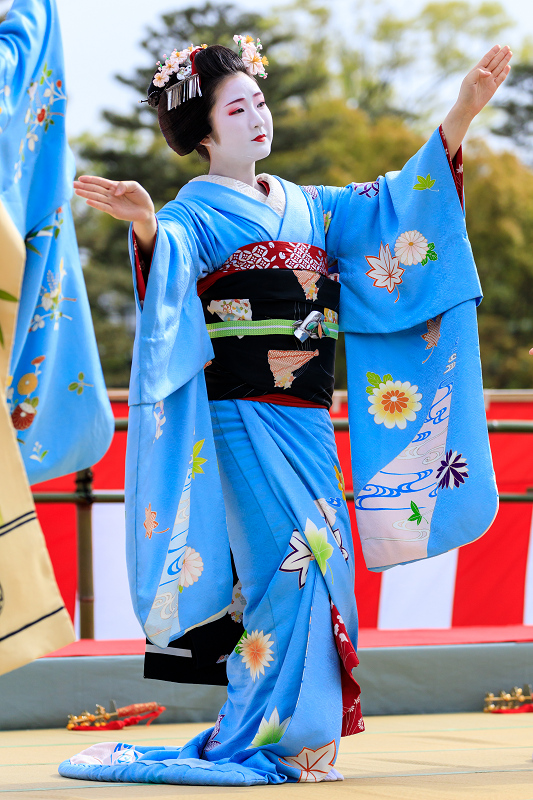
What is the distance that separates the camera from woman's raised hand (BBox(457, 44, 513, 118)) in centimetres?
225

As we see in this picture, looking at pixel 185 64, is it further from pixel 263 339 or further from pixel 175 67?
pixel 263 339

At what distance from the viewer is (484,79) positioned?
2248 mm

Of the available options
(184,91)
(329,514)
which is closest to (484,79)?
(184,91)

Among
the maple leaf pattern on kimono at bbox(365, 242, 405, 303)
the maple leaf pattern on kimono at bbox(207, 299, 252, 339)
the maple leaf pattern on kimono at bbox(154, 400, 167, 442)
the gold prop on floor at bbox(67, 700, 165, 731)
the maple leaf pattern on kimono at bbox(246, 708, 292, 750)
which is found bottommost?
the gold prop on floor at bbox(67, 700, 165, 731)

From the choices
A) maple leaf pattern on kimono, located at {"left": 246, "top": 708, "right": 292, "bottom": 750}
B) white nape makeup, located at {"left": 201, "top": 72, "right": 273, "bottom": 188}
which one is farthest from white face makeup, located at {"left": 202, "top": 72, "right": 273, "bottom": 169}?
maple leaf pattern on kimono, located at {"left": 246, "top": 708, "right": 292, "bottom": 750}

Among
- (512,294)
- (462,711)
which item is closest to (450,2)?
(512,294)

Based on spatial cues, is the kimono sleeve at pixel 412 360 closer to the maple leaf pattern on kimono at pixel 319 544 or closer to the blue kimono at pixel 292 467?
the blue kimono at pixel 292 467

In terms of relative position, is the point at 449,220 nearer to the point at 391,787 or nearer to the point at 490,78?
the point at 490,78

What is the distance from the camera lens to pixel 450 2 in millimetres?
26406

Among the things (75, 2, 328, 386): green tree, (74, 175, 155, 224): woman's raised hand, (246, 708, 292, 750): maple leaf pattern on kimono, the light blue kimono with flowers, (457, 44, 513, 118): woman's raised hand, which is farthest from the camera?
(75, 2, 328, 386): green tree

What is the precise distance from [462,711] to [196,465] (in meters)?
1.67

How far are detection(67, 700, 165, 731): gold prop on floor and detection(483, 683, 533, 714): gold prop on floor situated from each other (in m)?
1.16

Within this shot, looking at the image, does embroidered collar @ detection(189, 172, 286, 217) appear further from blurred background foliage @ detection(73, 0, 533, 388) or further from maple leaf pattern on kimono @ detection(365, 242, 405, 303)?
blurred background foliage @ detection(73, 0, 533, 388)

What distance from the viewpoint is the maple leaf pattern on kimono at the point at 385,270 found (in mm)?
2402
